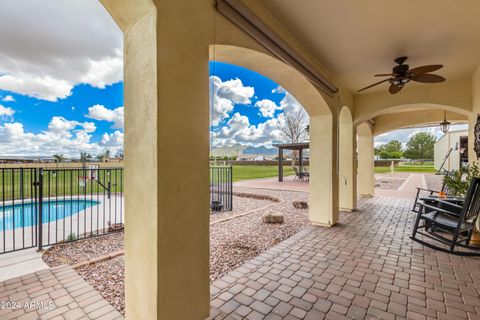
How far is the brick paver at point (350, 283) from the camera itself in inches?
73.9

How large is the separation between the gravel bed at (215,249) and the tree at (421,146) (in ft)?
139

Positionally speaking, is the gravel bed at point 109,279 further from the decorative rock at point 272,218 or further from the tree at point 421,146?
the tree at point 421,146

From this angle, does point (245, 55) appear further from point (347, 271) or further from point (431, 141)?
point (431, 141)

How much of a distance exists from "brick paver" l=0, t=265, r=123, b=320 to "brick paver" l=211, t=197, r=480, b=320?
987 millimetres

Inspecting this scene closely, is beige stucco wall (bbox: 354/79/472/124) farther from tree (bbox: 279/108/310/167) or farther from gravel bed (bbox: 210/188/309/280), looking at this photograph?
tree (bbox: 279/108/310/167)

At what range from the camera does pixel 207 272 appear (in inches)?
68.2

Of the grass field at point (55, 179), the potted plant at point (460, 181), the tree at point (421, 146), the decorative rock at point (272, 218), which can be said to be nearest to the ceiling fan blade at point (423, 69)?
the potted plant at point (460, 181)

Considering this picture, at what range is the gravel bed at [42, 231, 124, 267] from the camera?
110 inches

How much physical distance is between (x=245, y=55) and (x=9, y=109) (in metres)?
10.4

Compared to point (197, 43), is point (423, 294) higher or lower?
lower

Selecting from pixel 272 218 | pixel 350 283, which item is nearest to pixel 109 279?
pixel 350 283

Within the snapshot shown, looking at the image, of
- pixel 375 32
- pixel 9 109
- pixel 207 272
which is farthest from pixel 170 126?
pixel 9 109

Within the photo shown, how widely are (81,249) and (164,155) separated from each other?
9.09 ft

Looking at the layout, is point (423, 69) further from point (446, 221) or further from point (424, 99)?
point (424, 99)
